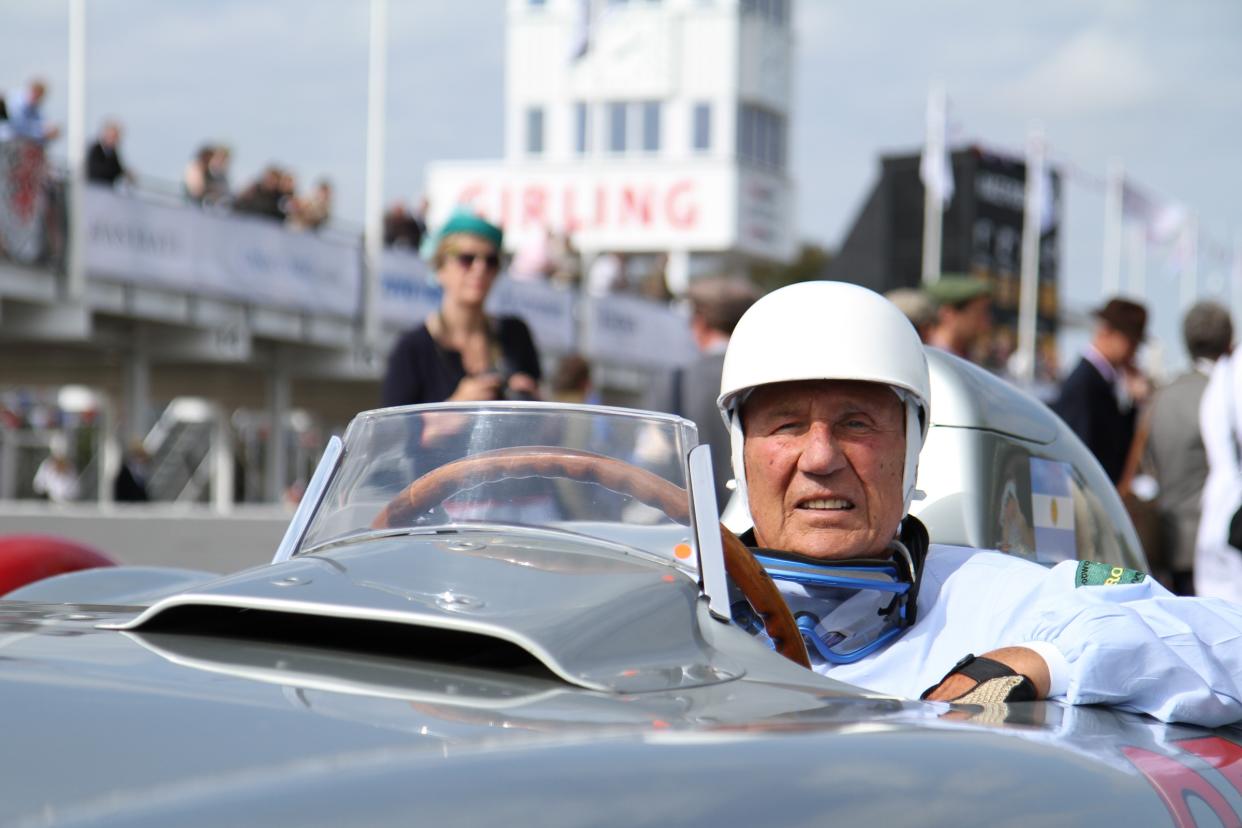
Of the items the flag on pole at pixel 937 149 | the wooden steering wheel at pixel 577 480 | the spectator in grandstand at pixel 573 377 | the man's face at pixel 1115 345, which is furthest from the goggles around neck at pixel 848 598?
the flag on pole at pixel 937 149

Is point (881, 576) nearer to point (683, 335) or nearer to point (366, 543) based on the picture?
point (366, 543)

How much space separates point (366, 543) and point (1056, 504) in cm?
210

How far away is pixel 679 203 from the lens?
50.7 meters

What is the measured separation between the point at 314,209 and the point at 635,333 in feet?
30.9

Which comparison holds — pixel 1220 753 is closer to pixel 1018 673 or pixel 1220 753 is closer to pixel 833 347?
pixel 1018 673

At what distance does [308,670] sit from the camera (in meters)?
1.85

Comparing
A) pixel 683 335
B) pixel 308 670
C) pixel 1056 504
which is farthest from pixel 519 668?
pixel 683 335

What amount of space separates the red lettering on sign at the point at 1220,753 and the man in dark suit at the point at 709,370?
3.38 meters

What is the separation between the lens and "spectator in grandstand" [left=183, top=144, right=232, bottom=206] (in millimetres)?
18328

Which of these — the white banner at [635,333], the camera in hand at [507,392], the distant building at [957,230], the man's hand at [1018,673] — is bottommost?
the man's hand at [1018,673]

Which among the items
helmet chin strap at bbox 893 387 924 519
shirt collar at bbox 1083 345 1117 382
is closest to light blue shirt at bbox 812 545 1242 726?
helmet chin strap at bbox 893 387 924 519

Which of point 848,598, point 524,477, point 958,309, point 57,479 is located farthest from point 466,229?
point 57,479

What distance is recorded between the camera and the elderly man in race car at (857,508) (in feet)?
9.70

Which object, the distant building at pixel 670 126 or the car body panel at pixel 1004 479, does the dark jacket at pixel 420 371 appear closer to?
the car body panel at pixel 1004 479
